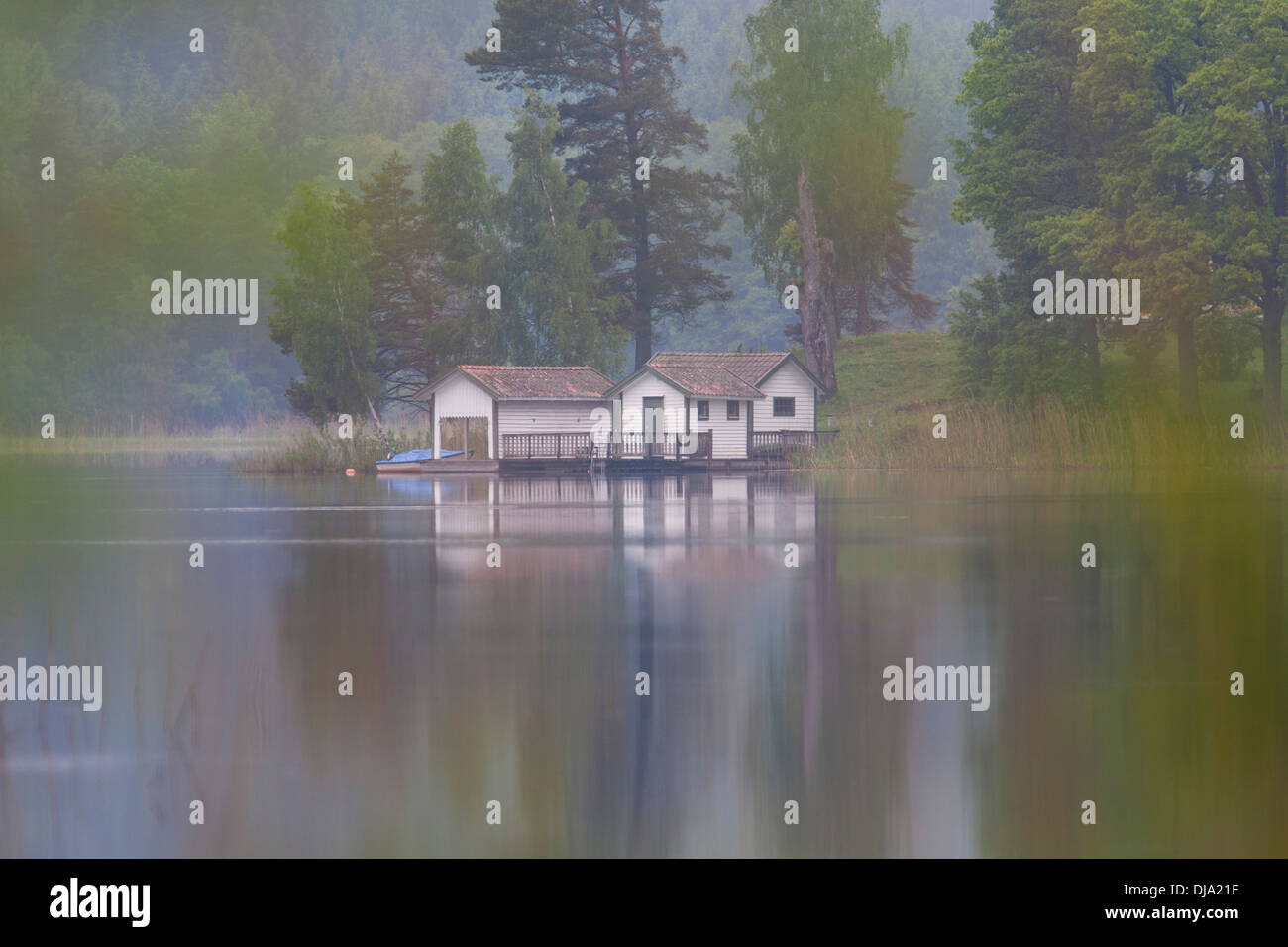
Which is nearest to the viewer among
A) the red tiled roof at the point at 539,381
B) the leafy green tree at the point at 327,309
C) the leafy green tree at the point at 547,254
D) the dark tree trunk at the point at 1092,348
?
the dark tree trunk at the point at 1092,348

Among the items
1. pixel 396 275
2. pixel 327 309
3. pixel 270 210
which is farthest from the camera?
pixel 270 210

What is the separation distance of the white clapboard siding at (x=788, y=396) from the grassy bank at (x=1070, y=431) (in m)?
2.12

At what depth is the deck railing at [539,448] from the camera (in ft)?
220

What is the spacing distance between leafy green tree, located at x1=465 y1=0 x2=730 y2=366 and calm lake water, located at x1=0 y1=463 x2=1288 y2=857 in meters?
59.2

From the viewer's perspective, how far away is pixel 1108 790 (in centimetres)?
1062

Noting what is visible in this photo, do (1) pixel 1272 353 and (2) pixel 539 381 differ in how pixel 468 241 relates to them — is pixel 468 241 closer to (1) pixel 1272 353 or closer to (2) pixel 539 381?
(2) pixel 539 381

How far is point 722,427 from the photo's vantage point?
6950 cm

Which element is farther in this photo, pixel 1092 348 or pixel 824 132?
pixel 824 132

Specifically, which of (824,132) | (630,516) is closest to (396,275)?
(824,132)

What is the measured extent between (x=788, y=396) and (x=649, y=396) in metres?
6.97

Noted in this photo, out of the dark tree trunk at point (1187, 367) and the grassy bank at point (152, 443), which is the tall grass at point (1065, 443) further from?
the grassy bank at point (152, 443)

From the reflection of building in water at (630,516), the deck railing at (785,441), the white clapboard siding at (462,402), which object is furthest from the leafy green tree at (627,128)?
the reflection of building in water at (630,516)

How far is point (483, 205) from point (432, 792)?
71252 millimetres

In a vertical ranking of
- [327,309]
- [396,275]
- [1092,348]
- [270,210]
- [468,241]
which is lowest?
[1092,348]
